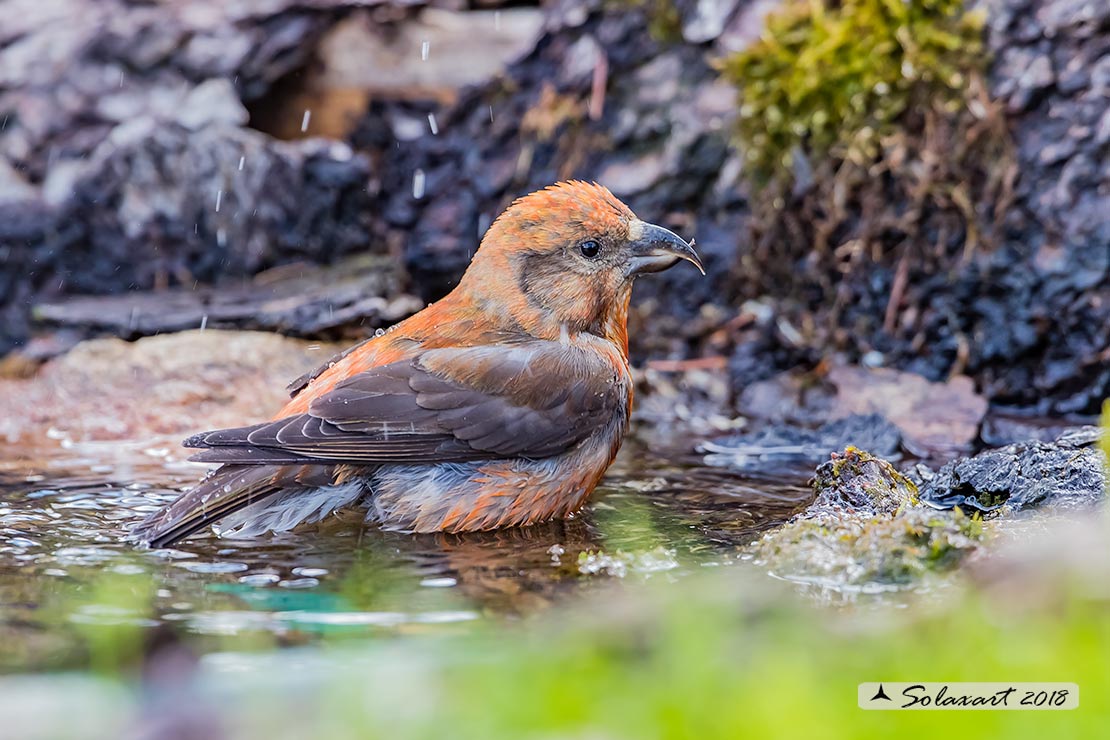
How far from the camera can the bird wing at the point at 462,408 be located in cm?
483

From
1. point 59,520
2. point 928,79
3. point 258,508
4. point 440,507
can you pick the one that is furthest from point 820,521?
point 928,79

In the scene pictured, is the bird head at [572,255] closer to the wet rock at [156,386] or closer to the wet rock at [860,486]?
the wet rock at [860,486]

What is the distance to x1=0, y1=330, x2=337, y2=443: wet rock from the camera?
21.2 feet

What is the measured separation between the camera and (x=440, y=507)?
497 centimetres

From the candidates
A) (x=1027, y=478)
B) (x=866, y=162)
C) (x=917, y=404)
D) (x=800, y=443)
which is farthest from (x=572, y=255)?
(x=866, y=162)

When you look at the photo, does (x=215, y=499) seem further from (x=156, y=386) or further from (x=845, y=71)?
(x=845, y=71)

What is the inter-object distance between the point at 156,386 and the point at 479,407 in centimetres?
237

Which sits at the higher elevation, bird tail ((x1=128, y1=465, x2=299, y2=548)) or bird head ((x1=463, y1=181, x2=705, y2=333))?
bird head ((x1=463, y1=181, x2=705, y2=333))

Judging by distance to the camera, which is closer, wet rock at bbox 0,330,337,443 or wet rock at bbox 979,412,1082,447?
wet rock at bbox 979,412,1082,447

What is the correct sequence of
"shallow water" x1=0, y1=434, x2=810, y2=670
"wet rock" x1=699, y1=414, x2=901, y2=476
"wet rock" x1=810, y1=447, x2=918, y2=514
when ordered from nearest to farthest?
1. "shallow water" x1=0, y1=434, x2=810, y2=670
2. "wet rock" x1=810, y1=447, x2=918, y2=514
3. "wet rock" x1=699, y1=414, x2=901, y2=476

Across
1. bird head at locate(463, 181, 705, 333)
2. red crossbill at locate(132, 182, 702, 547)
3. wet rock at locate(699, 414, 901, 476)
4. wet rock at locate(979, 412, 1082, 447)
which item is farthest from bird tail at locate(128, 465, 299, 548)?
wet rock at locate(979, 412, 1082, 447)

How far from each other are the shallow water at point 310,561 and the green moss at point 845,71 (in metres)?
2.08

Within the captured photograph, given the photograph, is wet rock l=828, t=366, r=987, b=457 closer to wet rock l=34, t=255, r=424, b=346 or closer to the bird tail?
wet rock l=34, t=255, r=424, b=346

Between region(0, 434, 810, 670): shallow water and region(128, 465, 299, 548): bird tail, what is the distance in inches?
2.9
